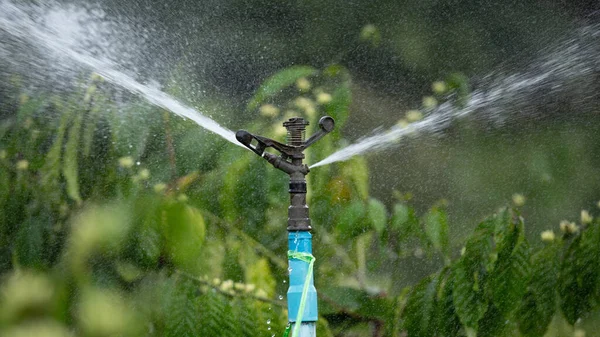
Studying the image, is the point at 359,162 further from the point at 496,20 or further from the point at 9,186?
the point at 9,186

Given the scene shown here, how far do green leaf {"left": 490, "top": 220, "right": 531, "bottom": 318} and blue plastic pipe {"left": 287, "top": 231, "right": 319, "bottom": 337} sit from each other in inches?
20.1

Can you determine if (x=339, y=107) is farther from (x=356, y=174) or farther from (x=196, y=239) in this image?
(x=196, y=239)

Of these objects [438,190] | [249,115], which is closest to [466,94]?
[438,190]

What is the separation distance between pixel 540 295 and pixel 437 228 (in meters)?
0.19

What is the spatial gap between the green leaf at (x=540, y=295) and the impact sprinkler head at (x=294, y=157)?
55 cm

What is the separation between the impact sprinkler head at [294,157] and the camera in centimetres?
97

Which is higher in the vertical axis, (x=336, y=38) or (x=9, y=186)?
(x=336, y=38)

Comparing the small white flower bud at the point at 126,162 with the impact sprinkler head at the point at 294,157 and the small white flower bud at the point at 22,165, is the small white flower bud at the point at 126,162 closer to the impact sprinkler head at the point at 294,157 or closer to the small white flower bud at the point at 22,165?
the small white flower bud at the point at 22,165

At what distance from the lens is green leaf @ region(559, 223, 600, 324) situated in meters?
1.40

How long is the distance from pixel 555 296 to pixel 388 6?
24.0 inches

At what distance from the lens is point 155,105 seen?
1.51m

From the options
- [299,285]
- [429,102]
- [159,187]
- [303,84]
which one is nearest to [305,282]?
[299,285]

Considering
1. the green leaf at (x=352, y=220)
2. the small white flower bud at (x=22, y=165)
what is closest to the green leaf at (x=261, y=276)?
the green leaf at (x=352, y=220)

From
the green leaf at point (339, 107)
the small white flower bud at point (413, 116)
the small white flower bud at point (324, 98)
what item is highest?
the small white flower bud at point (413, 116)
